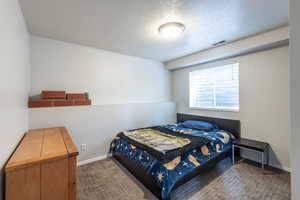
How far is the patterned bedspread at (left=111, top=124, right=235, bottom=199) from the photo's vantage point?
1756 mm

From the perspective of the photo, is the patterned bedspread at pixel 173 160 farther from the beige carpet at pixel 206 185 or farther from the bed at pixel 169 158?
the beige carpet at pixel 206 185

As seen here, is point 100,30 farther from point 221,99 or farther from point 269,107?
point 269,107

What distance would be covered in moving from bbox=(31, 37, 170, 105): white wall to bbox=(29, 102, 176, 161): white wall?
32cm

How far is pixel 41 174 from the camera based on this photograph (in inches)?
45.1

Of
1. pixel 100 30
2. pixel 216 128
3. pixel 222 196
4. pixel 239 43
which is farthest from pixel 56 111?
pixel 239 43

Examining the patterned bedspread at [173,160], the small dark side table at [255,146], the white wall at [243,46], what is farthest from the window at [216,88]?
the patterned bedspread at [173,160]

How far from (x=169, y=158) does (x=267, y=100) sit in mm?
2352

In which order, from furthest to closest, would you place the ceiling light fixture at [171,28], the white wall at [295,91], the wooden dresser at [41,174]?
the ceiling light fixture at [171,28], the wooden dresser at [41,174], the white wall at [295,91]

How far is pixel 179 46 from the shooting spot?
3119mm

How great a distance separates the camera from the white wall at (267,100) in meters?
2.52

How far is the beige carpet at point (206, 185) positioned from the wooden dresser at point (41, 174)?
2.84 ft

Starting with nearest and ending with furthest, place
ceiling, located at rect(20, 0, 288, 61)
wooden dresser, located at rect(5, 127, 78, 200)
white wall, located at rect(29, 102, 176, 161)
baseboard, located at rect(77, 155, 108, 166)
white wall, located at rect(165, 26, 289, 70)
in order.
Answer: wooden dresser, located at rect(5, 127, 78, 200) → ceiling, located at rect(20, 0, 288, 61) → white wall, located at rect(165, 26, 289, 70) → white wall, located at rect(29, 102, 176, 161) → baseboard, located at rect(77, 155, 108, 166)

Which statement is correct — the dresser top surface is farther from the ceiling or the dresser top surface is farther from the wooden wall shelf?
the ceiling

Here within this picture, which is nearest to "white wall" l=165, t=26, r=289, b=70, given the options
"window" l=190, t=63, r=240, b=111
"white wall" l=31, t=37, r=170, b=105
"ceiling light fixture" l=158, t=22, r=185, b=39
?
"window" l=190, t=63, r=240, b=111
